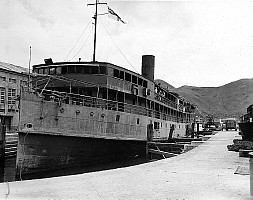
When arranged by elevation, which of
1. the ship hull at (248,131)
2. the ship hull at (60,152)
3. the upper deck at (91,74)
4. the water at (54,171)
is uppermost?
the upper deck at (91,74)

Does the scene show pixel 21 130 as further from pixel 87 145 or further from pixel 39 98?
pixel 87 145

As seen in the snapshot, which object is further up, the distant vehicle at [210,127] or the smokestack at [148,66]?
the smokestack at [148,66]

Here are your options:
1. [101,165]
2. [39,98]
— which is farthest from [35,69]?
[101,165]

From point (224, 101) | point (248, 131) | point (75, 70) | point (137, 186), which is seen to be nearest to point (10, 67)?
point (75, 70)

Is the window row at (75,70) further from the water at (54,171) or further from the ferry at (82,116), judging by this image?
the water at (54,171)

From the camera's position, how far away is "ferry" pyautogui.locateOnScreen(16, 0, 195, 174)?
1437 centimetres

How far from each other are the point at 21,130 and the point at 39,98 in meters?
1.69

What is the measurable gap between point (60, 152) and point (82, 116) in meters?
2.23

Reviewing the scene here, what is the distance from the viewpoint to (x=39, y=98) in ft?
48.0

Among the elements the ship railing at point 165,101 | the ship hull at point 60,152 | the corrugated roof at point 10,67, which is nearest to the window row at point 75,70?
the ship hull at point 60,152

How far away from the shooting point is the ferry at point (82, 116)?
14.4 meters

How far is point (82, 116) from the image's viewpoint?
16344mm

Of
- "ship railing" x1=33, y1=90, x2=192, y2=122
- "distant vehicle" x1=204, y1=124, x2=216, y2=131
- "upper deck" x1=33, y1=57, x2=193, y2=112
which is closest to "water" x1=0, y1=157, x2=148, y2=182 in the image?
"ship railing" x1=33, y1=90, x2=192, y2=122

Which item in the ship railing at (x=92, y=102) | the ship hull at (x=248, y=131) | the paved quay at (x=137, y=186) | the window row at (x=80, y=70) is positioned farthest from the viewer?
the ship hull at (x=248, y=131)
